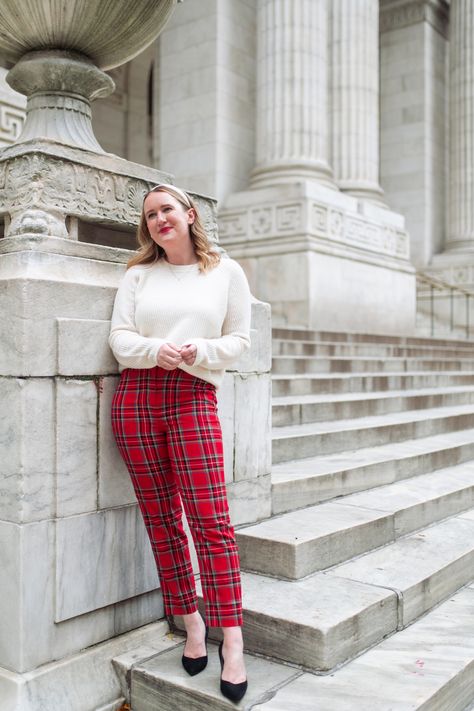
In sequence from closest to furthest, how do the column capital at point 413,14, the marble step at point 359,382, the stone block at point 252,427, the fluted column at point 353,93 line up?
the stone block at point 252,427 → the marble step at point 359,382 → the fluted column at point 353,93 → the column capital at point 413,14

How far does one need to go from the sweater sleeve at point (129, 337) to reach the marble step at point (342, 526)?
1.26 metres

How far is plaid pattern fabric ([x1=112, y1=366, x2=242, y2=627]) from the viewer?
2.84 m

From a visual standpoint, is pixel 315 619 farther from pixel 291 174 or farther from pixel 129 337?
pixel 291 174

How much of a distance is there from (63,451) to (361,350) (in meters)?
7.03

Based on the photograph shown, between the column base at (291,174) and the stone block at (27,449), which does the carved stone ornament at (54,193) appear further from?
the column base at (291,174)

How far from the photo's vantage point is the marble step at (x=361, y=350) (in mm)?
8289

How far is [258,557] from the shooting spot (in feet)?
12.1

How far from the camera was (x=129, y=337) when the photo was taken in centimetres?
293

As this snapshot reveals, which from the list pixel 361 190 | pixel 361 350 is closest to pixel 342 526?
pixel 361 350

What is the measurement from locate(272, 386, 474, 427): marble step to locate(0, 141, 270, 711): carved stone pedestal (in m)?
2.45

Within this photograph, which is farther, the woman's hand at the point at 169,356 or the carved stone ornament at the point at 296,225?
the carved stone ornament at the point at 296,225

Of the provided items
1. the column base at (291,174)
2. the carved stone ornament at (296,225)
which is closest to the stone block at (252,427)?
the carved stone ornament at (296,225)

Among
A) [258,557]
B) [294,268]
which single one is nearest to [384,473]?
[258,557]

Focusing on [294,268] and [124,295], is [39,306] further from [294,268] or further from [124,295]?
[294,268]
